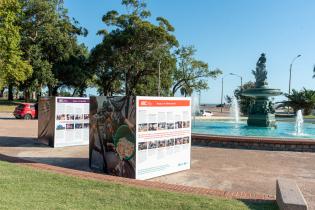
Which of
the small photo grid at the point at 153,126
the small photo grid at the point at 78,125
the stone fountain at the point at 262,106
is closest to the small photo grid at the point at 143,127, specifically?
the small photo grid at the point at 153,126

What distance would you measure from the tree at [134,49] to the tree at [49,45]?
340 cm

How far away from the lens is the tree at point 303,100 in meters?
42.3

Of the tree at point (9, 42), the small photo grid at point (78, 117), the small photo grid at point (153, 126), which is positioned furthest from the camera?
the tree at point (9, 42)

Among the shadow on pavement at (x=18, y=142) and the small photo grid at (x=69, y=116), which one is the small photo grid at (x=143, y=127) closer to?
the small photo grid at (x=69, y=116)

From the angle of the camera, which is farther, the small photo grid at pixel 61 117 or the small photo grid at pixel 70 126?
the small photo grid at pixel 70 126

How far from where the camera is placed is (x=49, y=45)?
45.7 meters

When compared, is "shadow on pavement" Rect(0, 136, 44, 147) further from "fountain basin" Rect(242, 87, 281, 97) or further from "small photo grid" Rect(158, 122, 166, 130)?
"fountain basin" Rect(242, 87, 281, 97)

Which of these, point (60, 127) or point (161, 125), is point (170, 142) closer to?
point (161, 125)

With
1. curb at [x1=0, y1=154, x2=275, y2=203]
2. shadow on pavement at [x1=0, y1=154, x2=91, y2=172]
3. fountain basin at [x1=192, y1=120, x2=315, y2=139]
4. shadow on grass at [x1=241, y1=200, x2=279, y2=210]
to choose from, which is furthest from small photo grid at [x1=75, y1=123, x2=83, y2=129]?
shadow on grass at [x1=241, y1=200, x2=279, y2=210]

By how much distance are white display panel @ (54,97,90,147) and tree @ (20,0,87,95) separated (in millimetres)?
30225

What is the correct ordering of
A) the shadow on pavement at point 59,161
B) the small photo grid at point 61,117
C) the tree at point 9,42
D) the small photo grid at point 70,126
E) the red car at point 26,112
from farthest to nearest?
the tree at point 9,42 < the red car at point 26,112 < the small photo grid at point 70,126 < the small photo grid at point 61,117 < the shadow on pavement at point 59,161

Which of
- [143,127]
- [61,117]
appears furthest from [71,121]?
[143,127]

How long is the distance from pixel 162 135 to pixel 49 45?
130ft

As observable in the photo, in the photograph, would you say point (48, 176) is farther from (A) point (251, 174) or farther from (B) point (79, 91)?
(B) point (79, 91)
